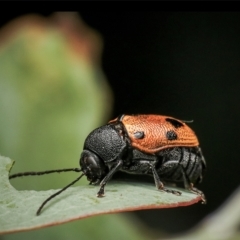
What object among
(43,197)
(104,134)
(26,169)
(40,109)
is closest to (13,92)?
(40,109)

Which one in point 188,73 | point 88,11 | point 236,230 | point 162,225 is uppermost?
point 88,11

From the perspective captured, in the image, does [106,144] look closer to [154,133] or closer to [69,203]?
[154,133]

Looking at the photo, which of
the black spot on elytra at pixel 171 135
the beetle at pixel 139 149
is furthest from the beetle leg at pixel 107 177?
the black spot on elytra at pixel 171 135

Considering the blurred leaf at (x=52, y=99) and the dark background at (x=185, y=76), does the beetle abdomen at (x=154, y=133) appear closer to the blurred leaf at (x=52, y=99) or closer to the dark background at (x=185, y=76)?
the blurred leaf at (x=52, y=99)

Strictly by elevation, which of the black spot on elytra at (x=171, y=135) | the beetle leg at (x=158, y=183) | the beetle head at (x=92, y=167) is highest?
the black spot on elytra at (x=171, y=135)

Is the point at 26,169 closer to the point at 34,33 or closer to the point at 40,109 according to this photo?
the point at 40,109

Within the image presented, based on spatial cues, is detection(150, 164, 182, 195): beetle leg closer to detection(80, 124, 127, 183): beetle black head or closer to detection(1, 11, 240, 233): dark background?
detection(80, 124, 127, 183): beetle black head
